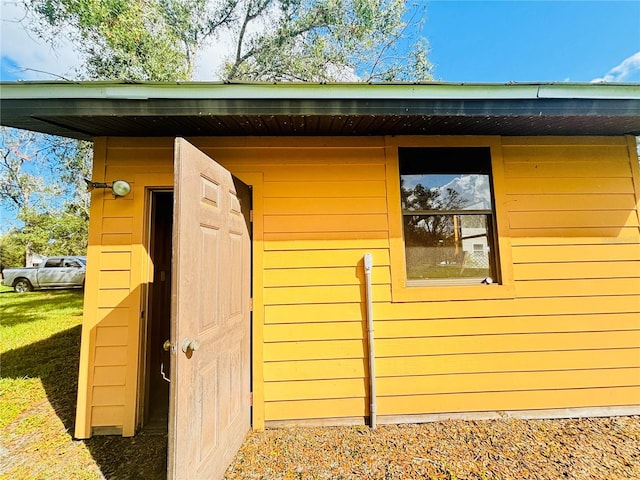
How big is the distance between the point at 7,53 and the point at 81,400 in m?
6.01

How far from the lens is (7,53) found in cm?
466

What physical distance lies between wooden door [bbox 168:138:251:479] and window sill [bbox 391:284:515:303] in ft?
4.55

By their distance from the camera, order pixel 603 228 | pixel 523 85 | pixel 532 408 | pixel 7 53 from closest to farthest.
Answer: pixel 523 85 < pixel 532 408 < pixel 603 228 < pixel 7 53

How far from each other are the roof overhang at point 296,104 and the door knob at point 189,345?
1548 mm

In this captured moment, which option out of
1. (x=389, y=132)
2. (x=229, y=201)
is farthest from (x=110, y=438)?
(x=389, y=132)

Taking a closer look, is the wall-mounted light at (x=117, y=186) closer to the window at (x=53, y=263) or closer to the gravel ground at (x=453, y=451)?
the gravel ground at (x=453, y=451)

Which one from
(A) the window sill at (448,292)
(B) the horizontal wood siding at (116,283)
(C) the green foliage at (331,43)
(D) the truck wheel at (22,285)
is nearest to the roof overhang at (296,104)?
(B) the horizontal wood siding at (116,283)

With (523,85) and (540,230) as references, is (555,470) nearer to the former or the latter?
(540,230)

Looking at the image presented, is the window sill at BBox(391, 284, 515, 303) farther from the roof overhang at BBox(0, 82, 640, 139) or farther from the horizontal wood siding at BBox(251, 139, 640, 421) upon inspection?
the roof overhang at BBox(0, 82, 640, 139)

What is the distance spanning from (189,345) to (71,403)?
2.57m

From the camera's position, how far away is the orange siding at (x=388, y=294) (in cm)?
242

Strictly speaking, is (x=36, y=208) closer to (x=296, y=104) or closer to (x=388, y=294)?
(x=296, y=104)

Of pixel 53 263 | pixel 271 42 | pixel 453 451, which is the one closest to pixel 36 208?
pixel 53 263

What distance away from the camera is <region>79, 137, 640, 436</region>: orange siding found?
242cm
